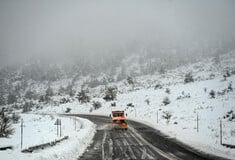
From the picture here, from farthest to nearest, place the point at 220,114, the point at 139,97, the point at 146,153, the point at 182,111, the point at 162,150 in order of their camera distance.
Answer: the point at 139,97, the point at 182,111, the point at 220,114, the point at 162,150, the point at 146,153

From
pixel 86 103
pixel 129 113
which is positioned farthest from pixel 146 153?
pixel 86 103

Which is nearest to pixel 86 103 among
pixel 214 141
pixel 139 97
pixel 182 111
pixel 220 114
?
pixel 139 97

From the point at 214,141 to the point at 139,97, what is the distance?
41.3 meters

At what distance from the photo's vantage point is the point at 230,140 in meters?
16.9

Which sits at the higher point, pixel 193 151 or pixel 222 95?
pixel 222 95

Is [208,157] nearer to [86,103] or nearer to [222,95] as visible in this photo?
[222,95]

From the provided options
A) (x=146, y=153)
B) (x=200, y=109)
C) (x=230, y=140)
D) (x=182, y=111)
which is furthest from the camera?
(x=182, y=111)

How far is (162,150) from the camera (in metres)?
14.4

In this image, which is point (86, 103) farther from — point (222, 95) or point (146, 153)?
point (146, 153)

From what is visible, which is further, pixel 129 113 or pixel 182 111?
pixel 129 113

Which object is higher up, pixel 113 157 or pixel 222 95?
pixel 222 95

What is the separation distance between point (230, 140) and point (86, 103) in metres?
67.5

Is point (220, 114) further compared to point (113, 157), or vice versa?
point (220, 114)

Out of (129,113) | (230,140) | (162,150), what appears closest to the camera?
(162,150)
